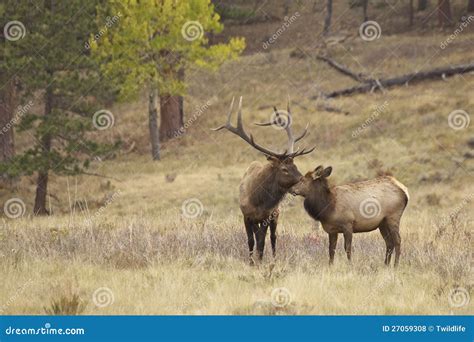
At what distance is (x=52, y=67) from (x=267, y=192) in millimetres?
12347

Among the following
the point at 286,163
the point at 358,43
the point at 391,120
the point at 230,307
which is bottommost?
the point at 230,307

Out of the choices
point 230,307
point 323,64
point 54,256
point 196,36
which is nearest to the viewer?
point 230,307

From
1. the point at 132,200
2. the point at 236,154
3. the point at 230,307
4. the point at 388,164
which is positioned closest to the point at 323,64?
the point at 236,154

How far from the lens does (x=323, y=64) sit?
39.2 m

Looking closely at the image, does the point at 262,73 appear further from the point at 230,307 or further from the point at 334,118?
the point at 230,307

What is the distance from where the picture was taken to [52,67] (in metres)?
20.8

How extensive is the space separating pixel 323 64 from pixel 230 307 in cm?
3299
